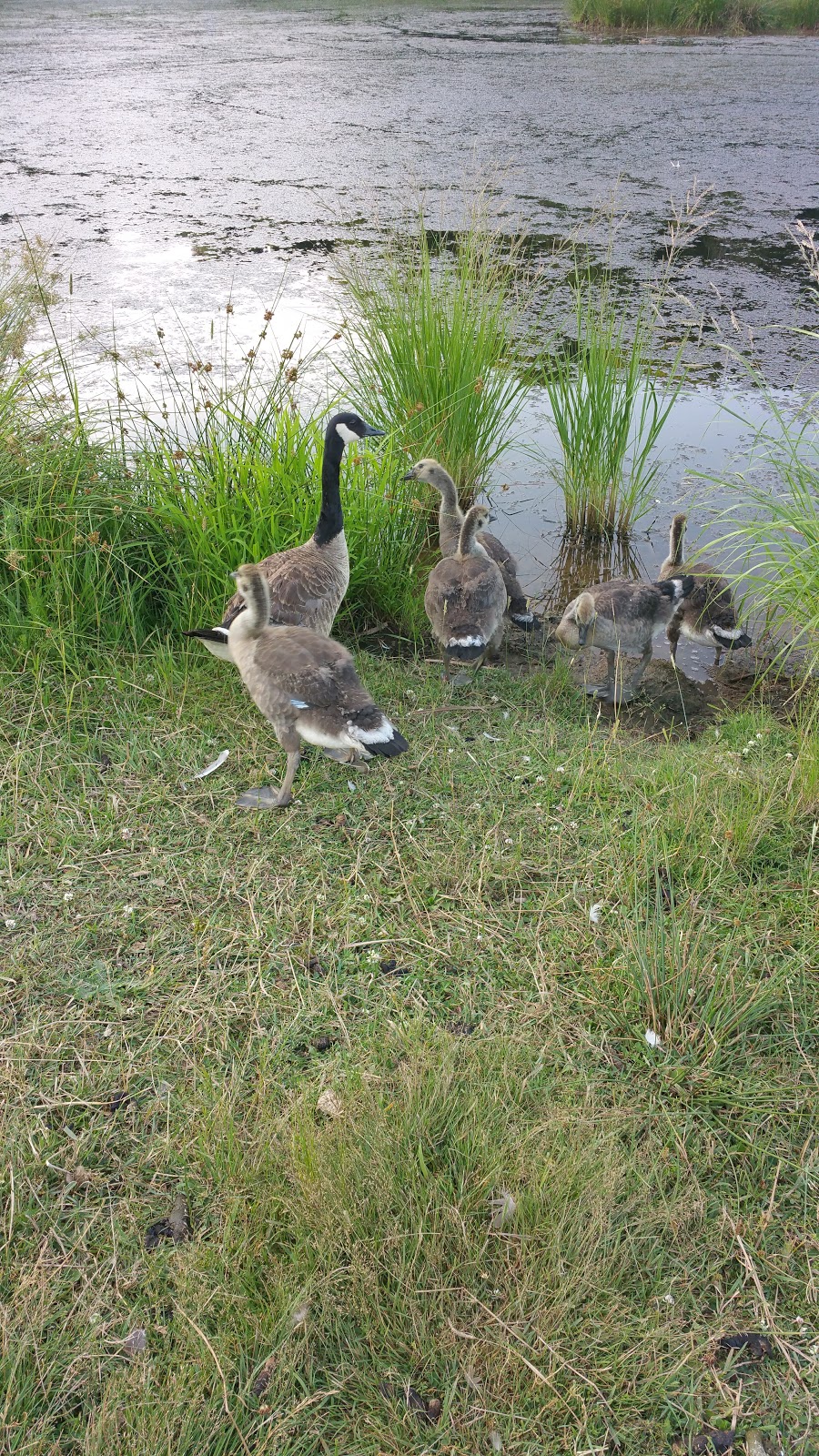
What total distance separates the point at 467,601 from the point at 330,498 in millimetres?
876

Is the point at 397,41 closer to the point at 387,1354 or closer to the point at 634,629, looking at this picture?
the point at 634,629

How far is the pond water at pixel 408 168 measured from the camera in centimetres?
887

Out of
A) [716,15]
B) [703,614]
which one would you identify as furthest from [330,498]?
[716,15]

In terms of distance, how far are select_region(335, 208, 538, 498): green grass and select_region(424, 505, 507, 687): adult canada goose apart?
916mm

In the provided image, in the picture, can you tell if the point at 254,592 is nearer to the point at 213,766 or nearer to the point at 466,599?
the point at 213,766

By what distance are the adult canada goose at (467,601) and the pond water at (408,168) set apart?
4.06ft

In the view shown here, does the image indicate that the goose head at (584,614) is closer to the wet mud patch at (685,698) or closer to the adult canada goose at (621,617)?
the adult canada goose at (621,617)

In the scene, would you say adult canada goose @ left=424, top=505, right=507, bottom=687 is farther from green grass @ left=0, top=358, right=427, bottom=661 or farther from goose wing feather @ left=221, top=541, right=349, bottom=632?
goose wing feather @ left=221, top=541, right=349, bottom=632

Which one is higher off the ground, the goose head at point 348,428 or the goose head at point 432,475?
the goose head at point 348,428

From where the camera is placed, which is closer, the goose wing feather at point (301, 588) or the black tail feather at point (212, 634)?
the black tail feather at point (212, 634)

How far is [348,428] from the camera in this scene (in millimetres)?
5527

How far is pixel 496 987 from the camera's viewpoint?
3.75 metres

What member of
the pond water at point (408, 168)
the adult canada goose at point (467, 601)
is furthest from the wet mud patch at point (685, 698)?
the pond water at point (408, 168)

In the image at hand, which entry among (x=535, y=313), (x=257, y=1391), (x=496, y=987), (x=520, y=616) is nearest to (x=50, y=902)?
(x=496, y=987)
